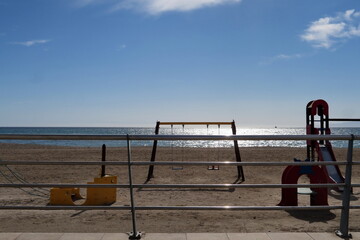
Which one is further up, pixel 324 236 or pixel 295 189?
pixel 324 236

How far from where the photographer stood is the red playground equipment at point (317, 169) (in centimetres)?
714

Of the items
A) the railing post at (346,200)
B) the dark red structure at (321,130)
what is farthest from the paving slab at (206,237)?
the dark red structure at (321,130)

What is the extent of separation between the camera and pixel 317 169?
743cm

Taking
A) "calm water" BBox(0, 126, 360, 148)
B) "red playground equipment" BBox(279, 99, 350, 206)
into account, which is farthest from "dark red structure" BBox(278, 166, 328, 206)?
"calm water" BBox(0, 126, 360, 148)

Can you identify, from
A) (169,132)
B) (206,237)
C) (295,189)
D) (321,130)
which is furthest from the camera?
(169,132)

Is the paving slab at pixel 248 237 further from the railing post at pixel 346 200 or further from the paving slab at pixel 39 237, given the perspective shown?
the paving slab at pixel 39 237

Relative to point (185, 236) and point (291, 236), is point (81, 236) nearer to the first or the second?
point (185, 236)

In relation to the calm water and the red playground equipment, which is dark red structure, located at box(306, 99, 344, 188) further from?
the calm water

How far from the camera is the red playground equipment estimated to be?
7.14m

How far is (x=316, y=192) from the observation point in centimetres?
710

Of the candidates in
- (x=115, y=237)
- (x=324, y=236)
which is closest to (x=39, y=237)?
(x=115, y=237)

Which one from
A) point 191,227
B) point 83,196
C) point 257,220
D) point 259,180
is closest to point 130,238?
point 191,227

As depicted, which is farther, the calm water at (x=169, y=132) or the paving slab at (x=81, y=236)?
the calm water at (x=169, y=132)

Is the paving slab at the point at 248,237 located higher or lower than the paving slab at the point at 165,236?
lower
